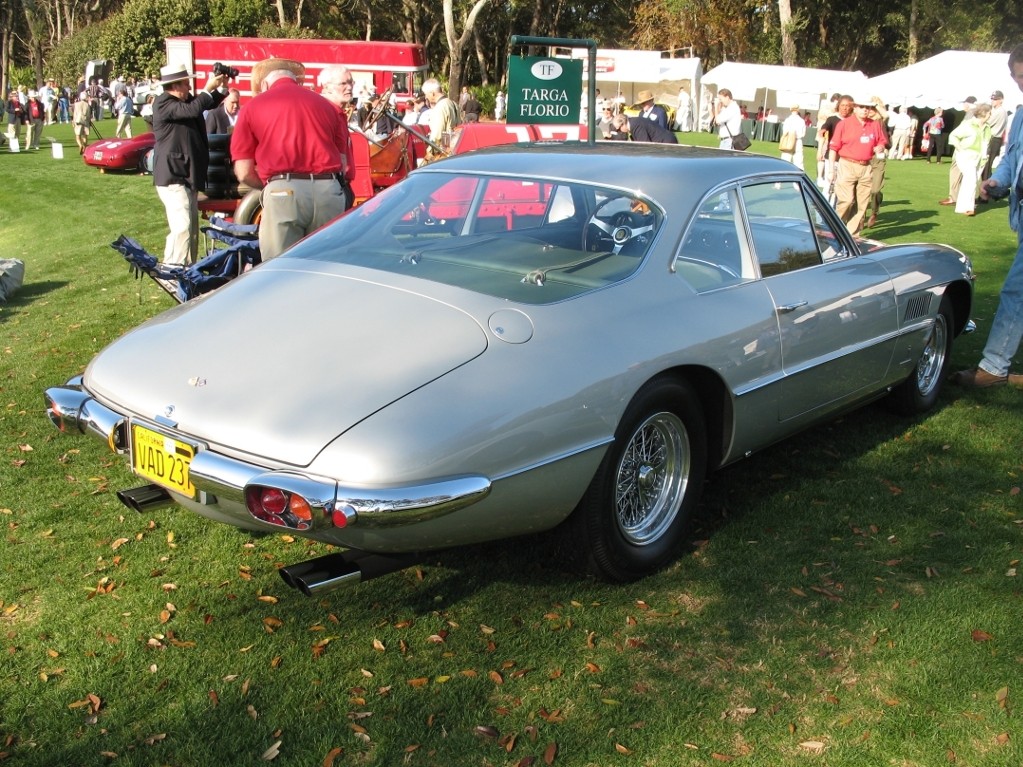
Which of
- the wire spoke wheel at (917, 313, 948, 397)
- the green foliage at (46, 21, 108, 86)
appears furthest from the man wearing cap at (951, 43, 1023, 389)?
the green foliage at (46, 21, 108, 86)

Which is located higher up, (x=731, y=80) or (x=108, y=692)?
(x=731, y=80)

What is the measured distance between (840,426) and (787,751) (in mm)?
3134

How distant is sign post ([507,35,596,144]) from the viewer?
966 cm

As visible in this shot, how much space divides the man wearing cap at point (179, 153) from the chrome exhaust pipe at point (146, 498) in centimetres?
566

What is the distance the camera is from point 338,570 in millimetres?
3148

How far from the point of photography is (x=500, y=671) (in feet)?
10.6

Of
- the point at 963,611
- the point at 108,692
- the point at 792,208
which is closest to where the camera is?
the point at 108,692

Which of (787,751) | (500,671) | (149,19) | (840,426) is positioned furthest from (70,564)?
(149,19)

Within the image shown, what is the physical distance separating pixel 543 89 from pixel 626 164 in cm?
581

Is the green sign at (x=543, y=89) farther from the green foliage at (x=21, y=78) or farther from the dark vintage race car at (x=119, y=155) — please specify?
the green foliage at (x=21, y=78)

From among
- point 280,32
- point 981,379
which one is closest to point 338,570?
point 981,379

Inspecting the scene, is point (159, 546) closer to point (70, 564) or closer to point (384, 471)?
point (70, 564)

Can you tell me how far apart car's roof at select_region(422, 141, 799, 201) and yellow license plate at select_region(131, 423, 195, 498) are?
1941 mm

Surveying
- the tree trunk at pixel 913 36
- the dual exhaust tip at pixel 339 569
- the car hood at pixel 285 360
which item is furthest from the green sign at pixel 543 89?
the tree trunk at pixel 913 36
